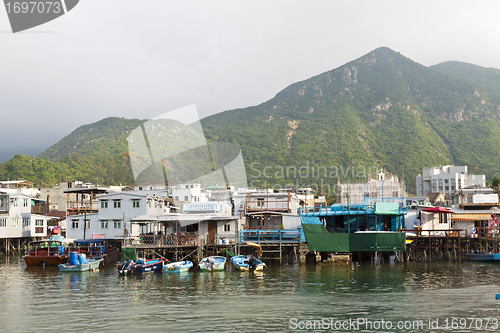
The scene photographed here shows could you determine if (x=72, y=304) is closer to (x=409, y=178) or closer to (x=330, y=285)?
(x=330, y=285)

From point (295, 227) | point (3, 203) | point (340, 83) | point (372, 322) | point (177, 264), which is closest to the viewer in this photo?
point (372, 322)

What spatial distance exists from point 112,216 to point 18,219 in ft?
58.7

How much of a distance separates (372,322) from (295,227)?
91.7 ft

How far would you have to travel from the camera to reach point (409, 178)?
4811 inches

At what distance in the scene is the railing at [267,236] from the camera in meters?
44.2

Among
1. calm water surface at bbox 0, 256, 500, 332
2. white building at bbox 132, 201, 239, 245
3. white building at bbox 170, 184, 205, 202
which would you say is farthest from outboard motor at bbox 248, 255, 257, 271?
white building at bbox 170, 184, 205, 202

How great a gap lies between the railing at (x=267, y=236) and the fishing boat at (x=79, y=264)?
1423 centimetres

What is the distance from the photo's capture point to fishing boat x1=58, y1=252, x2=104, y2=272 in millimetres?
37250

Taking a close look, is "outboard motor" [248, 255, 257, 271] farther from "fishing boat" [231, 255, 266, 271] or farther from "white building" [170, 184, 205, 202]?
"white building" [170, 184, 205, 202]

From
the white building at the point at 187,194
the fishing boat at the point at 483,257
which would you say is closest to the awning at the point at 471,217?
the fishing boat at the point at 483,257

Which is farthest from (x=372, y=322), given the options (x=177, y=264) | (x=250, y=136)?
(x=250, y=136)

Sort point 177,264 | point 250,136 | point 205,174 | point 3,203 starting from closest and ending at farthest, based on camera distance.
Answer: point 177,264 → point 3,203 → point 205,174 → point 250,136

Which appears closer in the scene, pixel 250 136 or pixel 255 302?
pixel 255 302

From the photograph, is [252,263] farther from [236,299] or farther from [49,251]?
[49,251]
